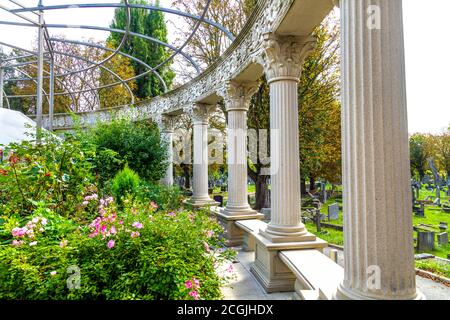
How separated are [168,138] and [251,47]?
923 cm

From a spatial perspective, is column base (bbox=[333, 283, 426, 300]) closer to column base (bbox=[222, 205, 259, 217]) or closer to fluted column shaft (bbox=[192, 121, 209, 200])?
column base (bbox=[222, 205, 259, 217])

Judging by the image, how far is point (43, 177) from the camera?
6352mm

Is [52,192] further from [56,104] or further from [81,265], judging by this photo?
[56,104]

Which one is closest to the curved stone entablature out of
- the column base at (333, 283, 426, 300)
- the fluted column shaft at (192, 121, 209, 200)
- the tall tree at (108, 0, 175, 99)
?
the fluted column shaft at (192, 121, 209, 200)

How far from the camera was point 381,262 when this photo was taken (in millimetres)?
2791

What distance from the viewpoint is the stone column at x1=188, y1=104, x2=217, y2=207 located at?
12.2 metres

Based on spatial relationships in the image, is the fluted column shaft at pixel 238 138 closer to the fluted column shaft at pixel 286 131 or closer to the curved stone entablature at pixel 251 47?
the curved stone entablature at pixel 251 47

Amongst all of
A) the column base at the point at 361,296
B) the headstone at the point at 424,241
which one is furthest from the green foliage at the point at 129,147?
the headstone at the point at 424,241

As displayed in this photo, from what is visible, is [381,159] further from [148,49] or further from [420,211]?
[148,49]

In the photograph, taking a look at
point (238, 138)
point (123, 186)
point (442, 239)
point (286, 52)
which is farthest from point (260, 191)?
point (286, 52)

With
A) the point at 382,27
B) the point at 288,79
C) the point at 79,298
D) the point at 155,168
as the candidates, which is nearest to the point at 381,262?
the point at 382,27

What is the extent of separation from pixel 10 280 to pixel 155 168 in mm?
10142

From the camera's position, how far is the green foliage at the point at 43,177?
6.09 meters

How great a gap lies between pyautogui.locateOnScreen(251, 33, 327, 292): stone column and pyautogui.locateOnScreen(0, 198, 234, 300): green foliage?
2002 millimetres
